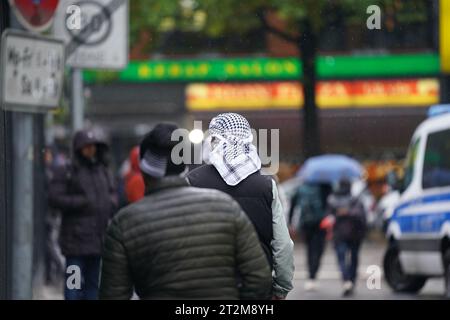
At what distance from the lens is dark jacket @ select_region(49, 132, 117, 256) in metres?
10.2

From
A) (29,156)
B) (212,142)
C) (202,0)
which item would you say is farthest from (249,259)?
(202,0)

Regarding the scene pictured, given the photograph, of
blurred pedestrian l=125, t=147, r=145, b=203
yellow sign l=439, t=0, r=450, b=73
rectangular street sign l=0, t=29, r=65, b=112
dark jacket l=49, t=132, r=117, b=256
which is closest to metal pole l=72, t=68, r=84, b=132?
blurred pedestrian l=125, t=147, r=145, b=203

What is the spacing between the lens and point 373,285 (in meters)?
16.1

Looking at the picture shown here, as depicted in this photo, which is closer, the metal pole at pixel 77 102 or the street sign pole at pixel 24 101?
the street sign pole at pixel 24 101

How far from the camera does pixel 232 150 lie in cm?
634

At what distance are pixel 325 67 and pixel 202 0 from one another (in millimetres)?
10432

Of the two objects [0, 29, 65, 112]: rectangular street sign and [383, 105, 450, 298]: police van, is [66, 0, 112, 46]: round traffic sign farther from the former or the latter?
[383, 105, 450, 298]: police van

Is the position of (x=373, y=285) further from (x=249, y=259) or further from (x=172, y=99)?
(x=172, y=99)

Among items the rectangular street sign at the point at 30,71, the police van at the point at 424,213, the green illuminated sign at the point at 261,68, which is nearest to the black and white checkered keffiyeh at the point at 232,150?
the rectangular street sign at the point at 30,71

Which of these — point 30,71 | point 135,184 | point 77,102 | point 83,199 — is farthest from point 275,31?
point 30,71

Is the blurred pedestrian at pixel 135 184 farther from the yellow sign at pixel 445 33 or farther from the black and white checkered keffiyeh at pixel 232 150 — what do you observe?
the yellow sign at pixel 445 33

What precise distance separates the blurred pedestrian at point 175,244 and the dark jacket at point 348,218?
1051 cm

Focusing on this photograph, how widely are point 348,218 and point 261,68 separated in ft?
62.4

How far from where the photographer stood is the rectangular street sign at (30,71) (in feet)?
25.3
